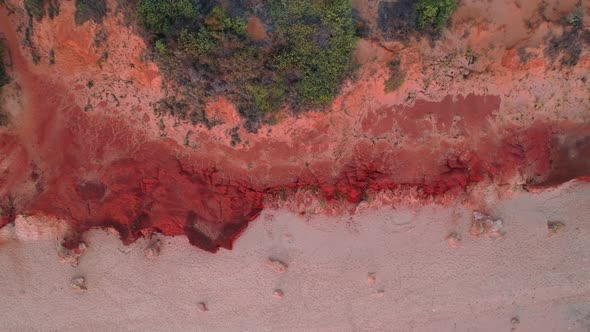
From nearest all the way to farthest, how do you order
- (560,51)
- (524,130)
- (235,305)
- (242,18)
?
(242,18), (560,51), (524,130), (235,305)

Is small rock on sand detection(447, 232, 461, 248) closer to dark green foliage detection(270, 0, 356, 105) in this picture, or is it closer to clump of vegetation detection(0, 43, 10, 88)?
dark green foliage detection(270, 0, 356, 105)

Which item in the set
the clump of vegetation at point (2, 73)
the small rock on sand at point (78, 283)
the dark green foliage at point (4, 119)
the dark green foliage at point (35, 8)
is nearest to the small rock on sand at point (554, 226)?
the small rock on sand at point (78, 283)

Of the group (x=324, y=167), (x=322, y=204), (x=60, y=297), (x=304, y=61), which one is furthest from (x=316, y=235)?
(x=60, y=297)

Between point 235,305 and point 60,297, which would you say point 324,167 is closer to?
point 235,305

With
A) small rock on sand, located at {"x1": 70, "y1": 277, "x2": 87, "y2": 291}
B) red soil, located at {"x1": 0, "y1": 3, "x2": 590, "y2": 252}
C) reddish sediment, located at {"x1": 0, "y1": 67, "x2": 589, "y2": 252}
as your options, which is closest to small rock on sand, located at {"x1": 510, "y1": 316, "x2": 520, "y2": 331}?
red soil, located at {"x1": 0, "y1": 3, "x2": 590, "y2": 252}

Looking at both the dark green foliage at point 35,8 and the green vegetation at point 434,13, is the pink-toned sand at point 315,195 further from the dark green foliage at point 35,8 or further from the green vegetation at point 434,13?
the green vegetation at point 434,13

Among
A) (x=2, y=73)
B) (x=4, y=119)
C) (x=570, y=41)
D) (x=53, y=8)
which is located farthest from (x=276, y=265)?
(x=570, y=41)
